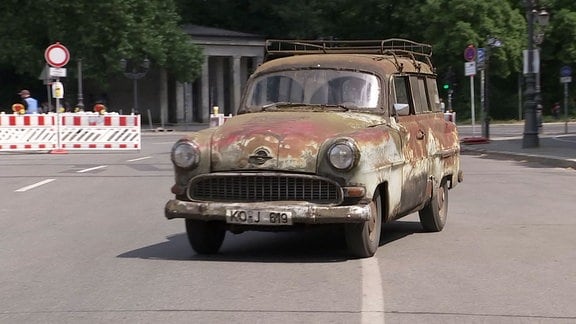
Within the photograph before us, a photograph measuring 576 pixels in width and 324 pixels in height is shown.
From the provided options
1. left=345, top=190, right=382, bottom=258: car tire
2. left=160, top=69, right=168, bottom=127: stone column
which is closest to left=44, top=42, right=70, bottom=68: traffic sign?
left=345, top=190, right=382, bottom=258: car tire

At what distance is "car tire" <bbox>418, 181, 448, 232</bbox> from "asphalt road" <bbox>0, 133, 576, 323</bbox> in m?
0.14

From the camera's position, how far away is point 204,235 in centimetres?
842

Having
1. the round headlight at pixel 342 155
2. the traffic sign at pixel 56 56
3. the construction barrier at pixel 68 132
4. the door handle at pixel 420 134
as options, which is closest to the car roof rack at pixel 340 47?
the door handle at pixel 420 134

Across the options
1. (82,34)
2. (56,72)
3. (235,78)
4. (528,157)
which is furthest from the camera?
(235,78)

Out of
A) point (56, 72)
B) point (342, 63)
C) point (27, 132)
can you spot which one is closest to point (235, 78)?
point (56, 72)

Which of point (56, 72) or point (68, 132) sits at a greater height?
point (56, 72)

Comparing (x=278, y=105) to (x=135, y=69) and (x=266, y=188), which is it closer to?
(x=266, y=188)

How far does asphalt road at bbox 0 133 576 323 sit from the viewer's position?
6219 millimetres

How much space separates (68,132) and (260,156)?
2012 centimetres

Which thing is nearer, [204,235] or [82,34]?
[204,235]

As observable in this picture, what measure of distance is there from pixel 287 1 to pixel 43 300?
57.7m

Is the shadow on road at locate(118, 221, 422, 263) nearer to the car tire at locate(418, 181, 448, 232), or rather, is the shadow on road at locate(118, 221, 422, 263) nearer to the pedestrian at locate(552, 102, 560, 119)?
the car tire at locate(418, 181, 448, 232)

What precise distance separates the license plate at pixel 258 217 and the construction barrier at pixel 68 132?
1953 cm

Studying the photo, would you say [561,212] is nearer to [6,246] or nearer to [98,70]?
[6,246]
